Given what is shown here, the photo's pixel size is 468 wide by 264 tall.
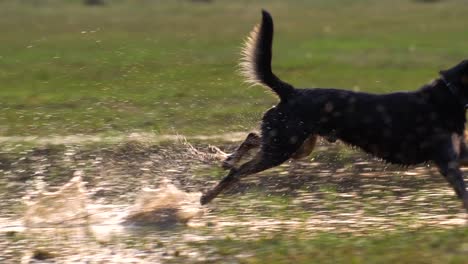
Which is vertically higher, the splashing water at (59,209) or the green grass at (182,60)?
the splashing water at (59,209)

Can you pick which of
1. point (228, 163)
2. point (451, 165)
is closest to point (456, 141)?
point (451, 165)

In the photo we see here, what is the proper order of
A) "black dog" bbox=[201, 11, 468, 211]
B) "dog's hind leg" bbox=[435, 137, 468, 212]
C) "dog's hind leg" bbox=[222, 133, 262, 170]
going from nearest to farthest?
"dog's hind leg" bbox=[435, 137, 468, 212] < "black dog" bbox=[201, 11, 468, 211] < "dog's hind leg" bbox=[222, 133, 262, 170]

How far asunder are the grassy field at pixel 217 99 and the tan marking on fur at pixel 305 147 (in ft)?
1.19

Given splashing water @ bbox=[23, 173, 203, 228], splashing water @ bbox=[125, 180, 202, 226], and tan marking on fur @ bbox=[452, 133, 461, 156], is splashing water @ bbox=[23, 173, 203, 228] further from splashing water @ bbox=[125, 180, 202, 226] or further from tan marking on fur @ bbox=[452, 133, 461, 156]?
tan marking on fur @ bbox=[452, 133, 461, 156]

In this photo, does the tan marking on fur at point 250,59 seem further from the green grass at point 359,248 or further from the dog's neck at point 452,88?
the green grass at point 359,248

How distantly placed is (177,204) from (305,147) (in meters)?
0.99

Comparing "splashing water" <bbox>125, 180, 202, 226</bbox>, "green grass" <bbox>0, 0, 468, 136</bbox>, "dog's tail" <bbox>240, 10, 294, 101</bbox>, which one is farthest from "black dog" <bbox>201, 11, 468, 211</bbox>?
"green grass" <bbox>0, 0, 468, 136</bbox>

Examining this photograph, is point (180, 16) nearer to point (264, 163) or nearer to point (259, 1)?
point (259, 1)

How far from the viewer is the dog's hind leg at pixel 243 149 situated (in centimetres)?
780

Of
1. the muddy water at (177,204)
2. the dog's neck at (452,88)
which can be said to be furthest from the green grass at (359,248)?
the dog's neck at (452,88)

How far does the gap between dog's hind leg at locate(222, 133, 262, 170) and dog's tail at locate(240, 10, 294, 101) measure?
1.56ft

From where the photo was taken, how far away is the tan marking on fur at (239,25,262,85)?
743 centimetres

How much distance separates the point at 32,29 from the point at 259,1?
15692mm

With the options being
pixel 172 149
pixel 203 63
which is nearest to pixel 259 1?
pixel 203 63
